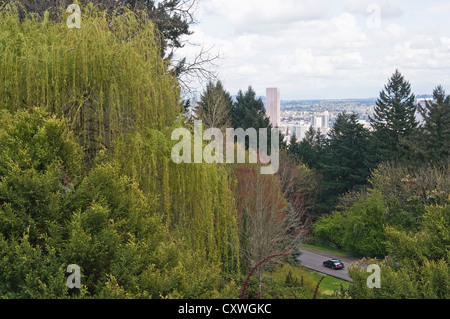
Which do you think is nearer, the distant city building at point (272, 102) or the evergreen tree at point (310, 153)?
the evergreen tree at point (310, 153)

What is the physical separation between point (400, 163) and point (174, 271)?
31.8 meters

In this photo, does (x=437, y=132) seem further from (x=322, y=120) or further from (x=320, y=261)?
(x=322, y=120)

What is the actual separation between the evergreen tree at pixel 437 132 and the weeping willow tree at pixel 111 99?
28982mm

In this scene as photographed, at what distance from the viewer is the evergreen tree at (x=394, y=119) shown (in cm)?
3581

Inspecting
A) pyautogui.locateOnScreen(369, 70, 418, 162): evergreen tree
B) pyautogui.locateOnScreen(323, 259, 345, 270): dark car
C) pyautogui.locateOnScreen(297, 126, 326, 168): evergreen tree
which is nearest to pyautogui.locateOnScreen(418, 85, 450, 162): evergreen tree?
pyautogui.locateOnScreen(369, 70, 418, 162): evergreen tree

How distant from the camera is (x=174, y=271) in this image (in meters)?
5.30

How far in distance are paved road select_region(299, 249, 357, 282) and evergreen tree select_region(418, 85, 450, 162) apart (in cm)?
1021

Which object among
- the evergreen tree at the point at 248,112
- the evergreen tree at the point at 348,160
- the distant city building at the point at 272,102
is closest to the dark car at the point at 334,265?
the evergreen tree at the point at 348,160

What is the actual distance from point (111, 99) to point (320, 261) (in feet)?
87.6

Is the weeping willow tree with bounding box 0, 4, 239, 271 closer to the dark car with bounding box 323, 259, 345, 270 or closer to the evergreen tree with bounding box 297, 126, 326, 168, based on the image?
the dark car with bounding box 323, 259, 345, 270

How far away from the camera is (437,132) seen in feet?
110

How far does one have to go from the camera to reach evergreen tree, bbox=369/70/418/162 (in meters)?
35.8

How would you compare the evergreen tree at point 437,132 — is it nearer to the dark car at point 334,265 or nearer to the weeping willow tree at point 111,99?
→ the dark car at point 334,265

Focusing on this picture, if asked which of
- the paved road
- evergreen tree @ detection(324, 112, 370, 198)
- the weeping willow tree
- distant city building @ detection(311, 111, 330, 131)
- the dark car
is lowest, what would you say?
the paved road
